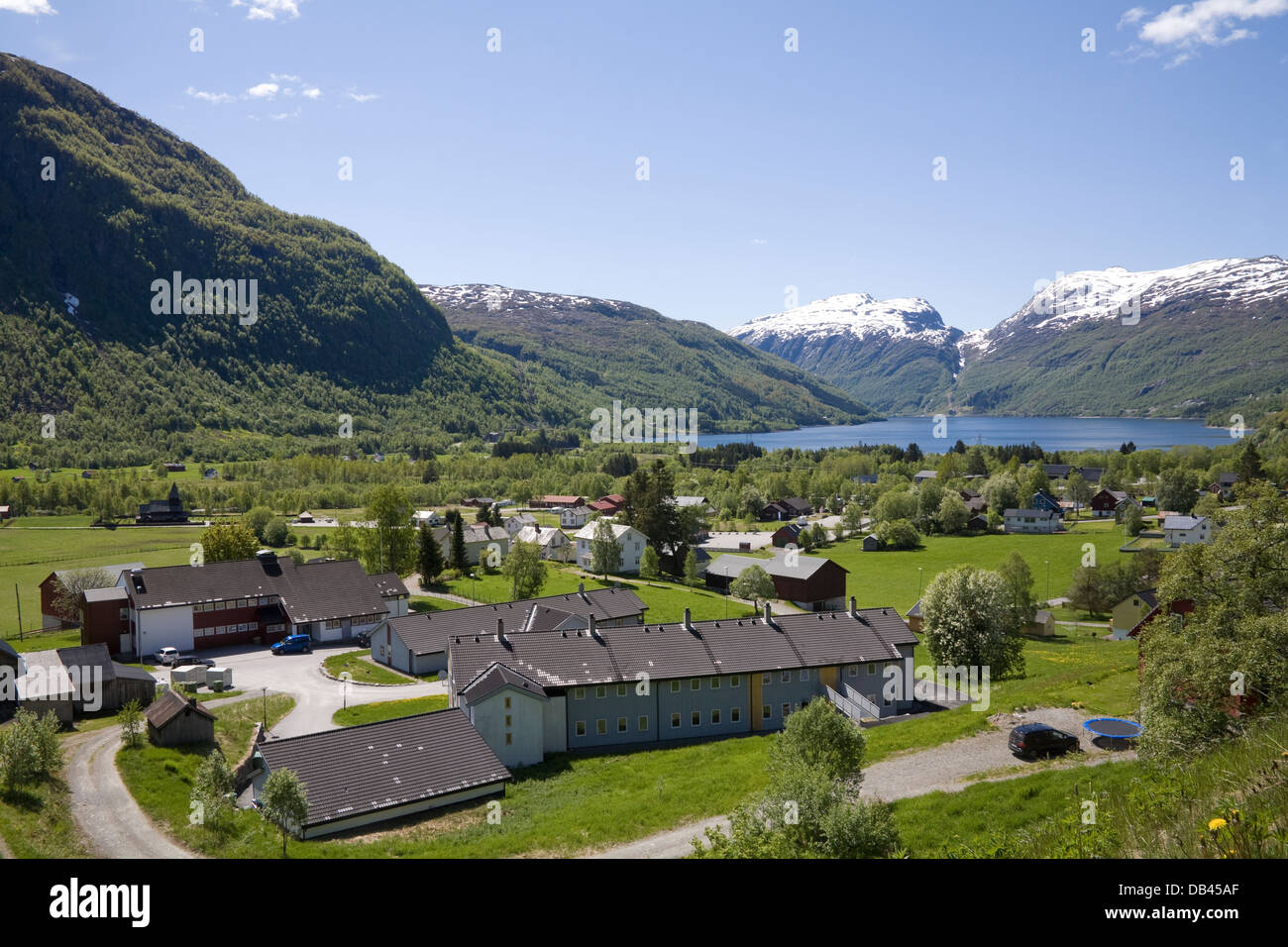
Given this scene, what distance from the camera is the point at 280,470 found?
551 ft

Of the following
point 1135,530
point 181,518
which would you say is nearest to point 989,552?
point 1135,530

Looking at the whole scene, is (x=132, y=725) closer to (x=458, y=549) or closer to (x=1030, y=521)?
(x=458, y=549)

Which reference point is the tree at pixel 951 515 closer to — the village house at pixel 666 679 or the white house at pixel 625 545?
the white house at pixel 625 545

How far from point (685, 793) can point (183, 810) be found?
52.5 feet

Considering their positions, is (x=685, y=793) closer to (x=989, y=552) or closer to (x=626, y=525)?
(x=626, y=525)

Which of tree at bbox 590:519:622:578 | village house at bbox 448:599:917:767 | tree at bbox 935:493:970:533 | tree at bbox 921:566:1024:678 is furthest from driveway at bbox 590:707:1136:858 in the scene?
tree at bbox 935:493:970:533

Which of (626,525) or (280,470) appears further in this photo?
(280,470)

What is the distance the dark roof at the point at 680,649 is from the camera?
128 feet

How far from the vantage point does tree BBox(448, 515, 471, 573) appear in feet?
276

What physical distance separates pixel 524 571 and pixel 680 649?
95.1 ft

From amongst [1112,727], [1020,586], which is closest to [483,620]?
[1112,727]

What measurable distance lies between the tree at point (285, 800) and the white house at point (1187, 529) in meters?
94.2

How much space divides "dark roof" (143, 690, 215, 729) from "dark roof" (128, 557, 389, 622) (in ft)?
69.9
